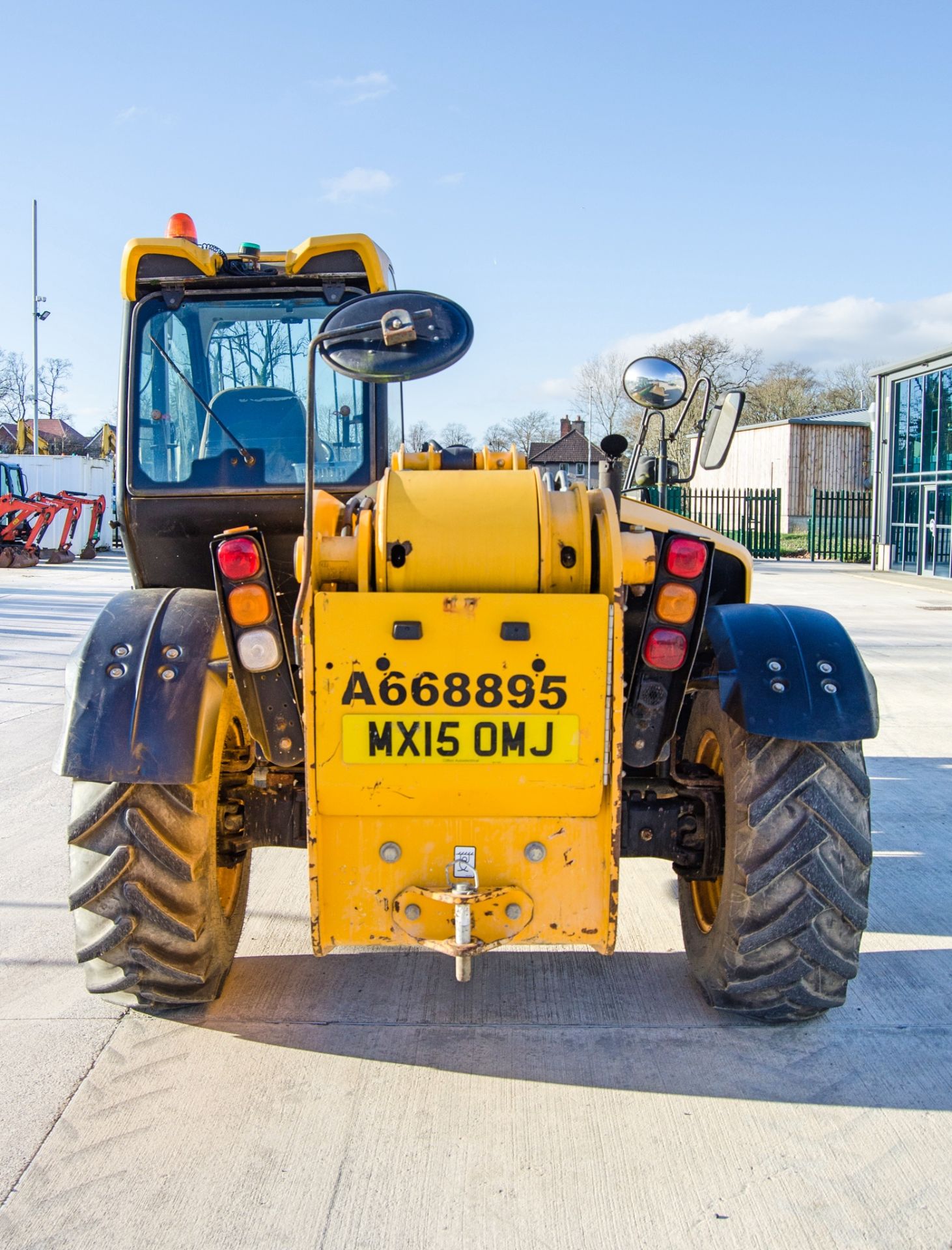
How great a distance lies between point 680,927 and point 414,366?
260 centimetres

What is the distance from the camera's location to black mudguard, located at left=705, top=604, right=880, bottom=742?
2.94 metres

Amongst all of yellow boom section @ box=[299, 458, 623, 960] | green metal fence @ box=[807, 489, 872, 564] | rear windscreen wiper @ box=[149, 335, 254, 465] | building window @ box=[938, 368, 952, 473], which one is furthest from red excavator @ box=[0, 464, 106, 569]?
yellow boom section @ box=[299, 458, 623, 960]

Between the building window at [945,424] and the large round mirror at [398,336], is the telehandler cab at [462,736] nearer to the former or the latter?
the large round mirror at [398,336]

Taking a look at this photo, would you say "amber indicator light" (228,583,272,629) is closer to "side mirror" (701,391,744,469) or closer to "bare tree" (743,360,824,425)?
"side mirror" (701,391,744,469)

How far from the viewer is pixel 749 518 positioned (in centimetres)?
3247

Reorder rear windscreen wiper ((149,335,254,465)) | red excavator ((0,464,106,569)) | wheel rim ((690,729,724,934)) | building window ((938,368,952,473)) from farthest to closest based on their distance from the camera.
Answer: red excavator ((0,464,106,569))
building window ((938,368,952,473))
rear windscreen wiper ((149,335,254,465))
wheel rim ((690,729,724,934))

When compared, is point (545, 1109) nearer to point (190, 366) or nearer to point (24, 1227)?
point (24, 1227)

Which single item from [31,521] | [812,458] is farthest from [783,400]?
[31,521]

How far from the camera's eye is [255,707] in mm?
3014

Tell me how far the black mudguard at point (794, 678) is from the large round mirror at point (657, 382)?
0.81 metres

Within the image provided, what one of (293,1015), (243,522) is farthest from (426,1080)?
(243,522)

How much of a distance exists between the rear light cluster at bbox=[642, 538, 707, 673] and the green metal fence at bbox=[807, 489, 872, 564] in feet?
100

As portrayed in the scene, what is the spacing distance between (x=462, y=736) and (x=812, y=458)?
4072cm

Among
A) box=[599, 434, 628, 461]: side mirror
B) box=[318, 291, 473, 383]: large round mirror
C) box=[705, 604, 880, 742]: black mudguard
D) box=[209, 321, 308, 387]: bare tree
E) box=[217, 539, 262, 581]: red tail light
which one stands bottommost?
box=[705, 604, 880, 742]: black mudguard
